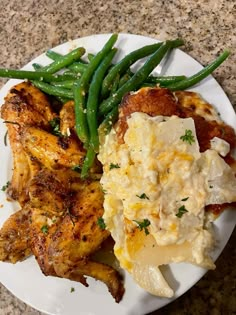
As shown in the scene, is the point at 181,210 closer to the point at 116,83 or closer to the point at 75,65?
the point at 116,83

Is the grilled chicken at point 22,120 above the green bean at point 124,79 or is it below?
below

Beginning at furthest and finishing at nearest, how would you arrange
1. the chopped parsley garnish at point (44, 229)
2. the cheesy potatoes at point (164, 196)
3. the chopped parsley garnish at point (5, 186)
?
1. the chopped parsley garnish at point (5, 186)
2. the chopped parsley garnish at point (44, 229)
3. the cheesy potatoes at point (164, 196)

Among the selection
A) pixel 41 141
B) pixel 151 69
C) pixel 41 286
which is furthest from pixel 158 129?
pixel 41 286

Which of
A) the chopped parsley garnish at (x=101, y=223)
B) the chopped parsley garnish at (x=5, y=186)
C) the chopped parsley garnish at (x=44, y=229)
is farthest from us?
the chopped parsley garnish at (x=5, y=186)

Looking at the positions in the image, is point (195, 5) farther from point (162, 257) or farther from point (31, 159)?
point (162, 257)

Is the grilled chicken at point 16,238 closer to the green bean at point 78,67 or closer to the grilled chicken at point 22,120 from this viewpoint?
the grilled chicken at point 22,120

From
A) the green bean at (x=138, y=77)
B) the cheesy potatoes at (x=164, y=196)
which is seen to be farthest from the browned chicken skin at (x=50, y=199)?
the green bean at (x=138, y=77)

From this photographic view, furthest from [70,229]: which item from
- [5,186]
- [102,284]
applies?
[5,186]
